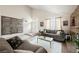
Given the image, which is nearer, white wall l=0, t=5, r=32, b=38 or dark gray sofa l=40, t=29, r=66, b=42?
white wall l=0, t=5, r=32, b=38

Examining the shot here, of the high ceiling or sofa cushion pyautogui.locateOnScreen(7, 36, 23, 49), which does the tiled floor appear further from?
the high ceiling

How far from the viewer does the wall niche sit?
5.89 ft

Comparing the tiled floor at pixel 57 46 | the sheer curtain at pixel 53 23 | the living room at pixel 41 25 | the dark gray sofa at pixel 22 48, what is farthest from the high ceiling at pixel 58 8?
the dark gray sofa at pixel 22 48

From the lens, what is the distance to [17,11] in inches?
74.1

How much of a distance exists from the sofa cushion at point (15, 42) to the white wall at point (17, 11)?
0.20m

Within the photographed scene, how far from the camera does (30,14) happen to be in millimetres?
1957

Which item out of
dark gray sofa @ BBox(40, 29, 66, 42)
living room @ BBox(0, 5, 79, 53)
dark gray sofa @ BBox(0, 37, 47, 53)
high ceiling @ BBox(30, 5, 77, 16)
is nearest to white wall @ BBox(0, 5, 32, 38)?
living room @ BBox(0, 5, 79, 53)

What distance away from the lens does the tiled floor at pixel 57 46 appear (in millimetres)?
1859

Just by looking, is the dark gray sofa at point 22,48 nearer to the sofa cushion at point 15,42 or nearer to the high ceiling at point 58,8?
the sofa cushion at point 15,42

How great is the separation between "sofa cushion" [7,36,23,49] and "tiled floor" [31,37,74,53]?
0.25m

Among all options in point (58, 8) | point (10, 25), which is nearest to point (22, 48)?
point (10, 25)

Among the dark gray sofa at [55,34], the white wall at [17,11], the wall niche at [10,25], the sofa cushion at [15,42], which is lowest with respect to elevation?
the sofa cushion at [15,42]

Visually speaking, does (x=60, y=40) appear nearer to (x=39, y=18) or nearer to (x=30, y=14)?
(x=39, y=18)

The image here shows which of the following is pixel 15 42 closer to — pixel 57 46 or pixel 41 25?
pixel 41 25
